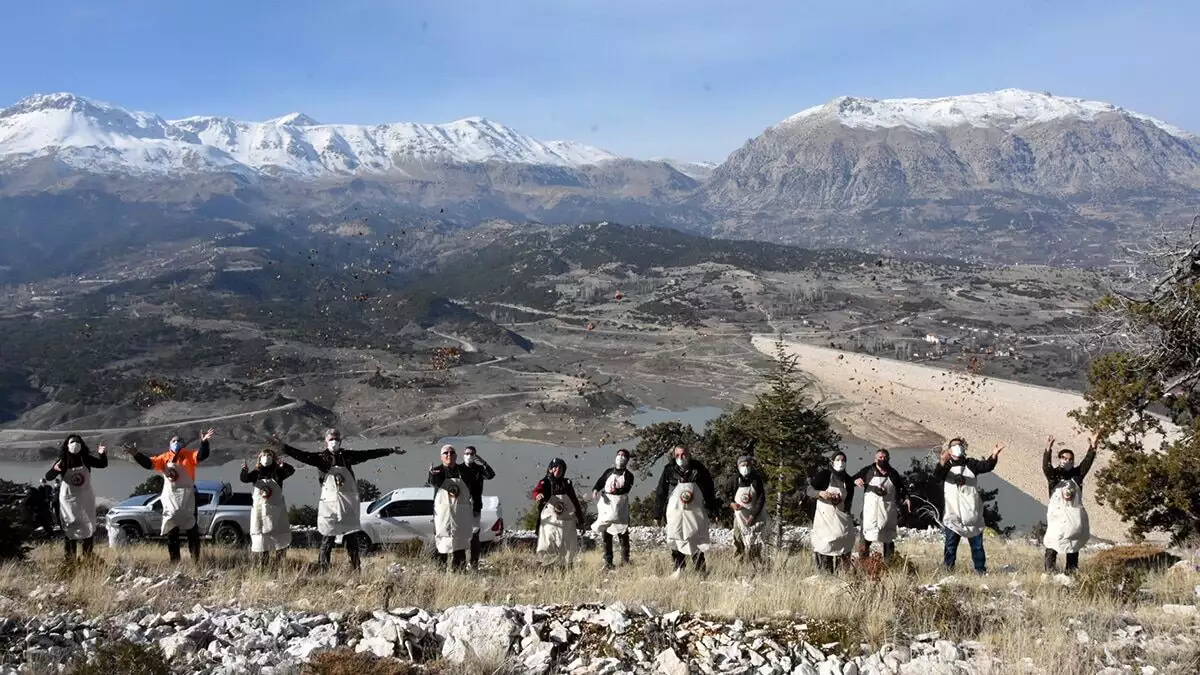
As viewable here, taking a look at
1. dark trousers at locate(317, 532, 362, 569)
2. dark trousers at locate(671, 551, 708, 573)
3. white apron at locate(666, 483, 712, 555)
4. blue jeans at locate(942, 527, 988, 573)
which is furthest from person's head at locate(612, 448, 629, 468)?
blue jeans at locate(942, 527, 988, 573)

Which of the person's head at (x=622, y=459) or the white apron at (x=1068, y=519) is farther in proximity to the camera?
the person's head at (x=622, y=459)

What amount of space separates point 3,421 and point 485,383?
4978cm

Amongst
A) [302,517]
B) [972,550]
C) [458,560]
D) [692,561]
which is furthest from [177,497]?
[302,517]

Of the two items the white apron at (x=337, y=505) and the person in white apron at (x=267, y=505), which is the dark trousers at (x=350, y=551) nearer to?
the white apron at (x=337, y=505)

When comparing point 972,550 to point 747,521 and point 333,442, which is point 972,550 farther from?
point 333,442

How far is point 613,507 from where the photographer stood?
1134 centimetres

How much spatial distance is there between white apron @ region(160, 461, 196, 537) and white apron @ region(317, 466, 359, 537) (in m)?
1.97

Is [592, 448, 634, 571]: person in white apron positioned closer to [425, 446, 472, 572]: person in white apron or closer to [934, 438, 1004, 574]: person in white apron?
[425, 446, 472, 572]: person in white apron

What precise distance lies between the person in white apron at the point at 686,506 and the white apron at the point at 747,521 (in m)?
0.56

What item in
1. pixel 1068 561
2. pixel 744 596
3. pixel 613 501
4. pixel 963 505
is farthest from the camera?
pixel 613 501

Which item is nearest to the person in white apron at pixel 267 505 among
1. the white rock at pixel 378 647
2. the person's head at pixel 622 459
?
the person's head at pixel 622 459

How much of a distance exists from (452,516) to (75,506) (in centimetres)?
524

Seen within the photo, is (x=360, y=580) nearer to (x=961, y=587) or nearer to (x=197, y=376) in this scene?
(x=961, y=587)

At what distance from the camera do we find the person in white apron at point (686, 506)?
10.2 m
